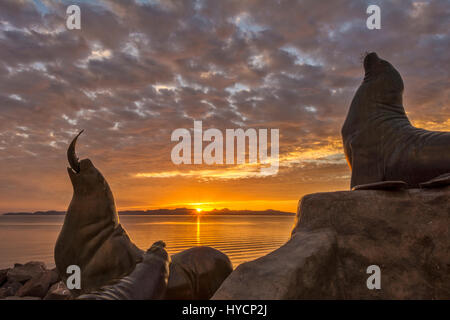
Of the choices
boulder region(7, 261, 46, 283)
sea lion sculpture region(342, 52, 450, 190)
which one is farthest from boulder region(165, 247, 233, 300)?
boulder region(7, 261, 46, 283)

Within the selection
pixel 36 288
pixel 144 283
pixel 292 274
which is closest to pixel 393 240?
pixel 292 274

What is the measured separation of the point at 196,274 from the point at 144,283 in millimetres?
1268

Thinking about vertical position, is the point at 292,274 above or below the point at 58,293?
above

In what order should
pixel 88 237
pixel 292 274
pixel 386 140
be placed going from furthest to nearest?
pixel 386 140 < pixel 88 237 < pixel 292 274

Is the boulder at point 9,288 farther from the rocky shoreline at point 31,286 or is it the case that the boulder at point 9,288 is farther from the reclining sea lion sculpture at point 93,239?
the reclining sea lion sculpture at point 93,239

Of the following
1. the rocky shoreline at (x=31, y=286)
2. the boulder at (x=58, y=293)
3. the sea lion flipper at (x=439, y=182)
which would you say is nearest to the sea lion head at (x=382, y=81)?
the sea lion flipper at (x=439, y=182)

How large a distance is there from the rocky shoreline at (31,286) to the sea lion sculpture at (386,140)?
26.0 feet

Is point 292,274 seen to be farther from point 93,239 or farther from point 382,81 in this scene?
point 382,81

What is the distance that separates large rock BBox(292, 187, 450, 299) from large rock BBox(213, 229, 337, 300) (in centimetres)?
13

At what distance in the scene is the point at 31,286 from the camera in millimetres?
9016

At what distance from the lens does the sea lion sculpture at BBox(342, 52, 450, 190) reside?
12.7ft
